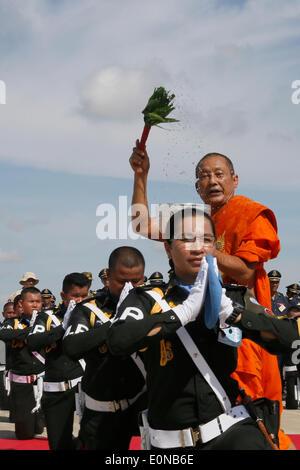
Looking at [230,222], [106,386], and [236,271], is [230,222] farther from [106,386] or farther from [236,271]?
[106,386]

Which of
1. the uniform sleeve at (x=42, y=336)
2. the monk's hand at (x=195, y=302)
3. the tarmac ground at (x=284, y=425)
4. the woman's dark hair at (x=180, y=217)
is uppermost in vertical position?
the woman's dark hair at (x=180, y=217)

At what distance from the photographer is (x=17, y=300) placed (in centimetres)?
1377

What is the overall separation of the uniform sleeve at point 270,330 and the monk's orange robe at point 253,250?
35.3 inches

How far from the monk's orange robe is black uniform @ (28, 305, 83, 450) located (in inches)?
131

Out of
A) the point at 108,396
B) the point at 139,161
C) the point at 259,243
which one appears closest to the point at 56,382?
the point at 108,396

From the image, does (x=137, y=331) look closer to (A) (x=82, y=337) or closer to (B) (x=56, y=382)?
(A) (x=82, y=337)

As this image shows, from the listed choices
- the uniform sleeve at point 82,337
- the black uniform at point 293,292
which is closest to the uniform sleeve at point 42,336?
the uniform sleeve at point 82,337

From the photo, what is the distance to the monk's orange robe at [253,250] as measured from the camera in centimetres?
460

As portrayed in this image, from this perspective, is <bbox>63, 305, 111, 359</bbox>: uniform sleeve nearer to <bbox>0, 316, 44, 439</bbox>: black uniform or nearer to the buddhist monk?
the buddhist monk

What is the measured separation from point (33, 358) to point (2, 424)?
2305mm

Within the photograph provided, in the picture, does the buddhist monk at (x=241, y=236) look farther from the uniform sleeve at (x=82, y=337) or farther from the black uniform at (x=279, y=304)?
the black uniform at (x=279, y=304)

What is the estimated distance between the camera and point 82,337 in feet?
18.2
